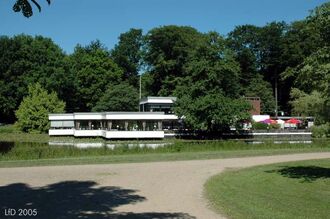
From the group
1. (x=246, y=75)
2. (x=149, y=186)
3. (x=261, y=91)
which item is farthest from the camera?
(x=246, y=75)

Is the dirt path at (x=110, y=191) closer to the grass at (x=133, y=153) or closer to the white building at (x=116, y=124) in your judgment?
the grass at (x=133, y=153)

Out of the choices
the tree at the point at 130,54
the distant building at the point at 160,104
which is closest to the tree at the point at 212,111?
the distant building at the point at 160,104

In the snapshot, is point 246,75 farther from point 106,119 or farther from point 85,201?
point 85,201

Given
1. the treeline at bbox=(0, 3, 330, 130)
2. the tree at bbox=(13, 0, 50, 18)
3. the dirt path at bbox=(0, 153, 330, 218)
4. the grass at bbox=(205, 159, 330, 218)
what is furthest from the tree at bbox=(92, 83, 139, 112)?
the tree at bbox=(13, 0, 50, 18)

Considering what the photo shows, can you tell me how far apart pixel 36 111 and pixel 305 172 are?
166 ft

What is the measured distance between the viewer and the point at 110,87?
77.9m

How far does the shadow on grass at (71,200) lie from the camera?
32.8 ft

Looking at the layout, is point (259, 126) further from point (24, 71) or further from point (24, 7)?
point (24, 7)

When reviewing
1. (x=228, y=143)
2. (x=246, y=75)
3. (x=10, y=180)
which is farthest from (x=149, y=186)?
(x=246, y=75)

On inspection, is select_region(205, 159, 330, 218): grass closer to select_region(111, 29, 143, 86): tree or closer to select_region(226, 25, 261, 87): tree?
A: select_region(226, 25, 261, 87): tree

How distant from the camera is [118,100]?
73500 millimetres

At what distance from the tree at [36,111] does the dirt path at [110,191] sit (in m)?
44.4

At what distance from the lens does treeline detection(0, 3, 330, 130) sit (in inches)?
2108

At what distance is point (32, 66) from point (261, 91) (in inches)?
1600
